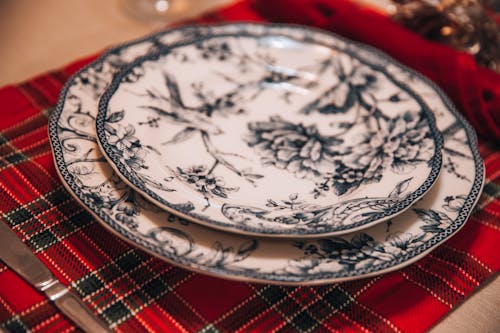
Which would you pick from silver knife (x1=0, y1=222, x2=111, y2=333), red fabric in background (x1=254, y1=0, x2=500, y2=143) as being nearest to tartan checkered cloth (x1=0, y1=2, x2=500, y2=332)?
silver knife (x1=0, y1=222, x2=111, y2=333)

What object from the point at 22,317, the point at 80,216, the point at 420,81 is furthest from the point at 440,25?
the point at 22,317

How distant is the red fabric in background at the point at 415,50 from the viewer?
77cm

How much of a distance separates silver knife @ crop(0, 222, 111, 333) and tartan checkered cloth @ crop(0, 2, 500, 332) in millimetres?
12

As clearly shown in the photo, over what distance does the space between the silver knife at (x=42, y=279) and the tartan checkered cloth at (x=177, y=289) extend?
1cm

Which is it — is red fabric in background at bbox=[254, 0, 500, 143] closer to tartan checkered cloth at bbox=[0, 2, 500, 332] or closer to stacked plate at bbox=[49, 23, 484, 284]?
stacked plate at bbox=[49, 23, 484, 284]

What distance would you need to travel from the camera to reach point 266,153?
0.66 metres

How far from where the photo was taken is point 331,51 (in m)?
0.80

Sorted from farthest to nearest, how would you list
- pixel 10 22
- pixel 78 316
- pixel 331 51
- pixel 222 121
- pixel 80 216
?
pixel 10 22 < pixel 331 51 < pixel 222 121 < pixel 80 216 < pixel 78 316

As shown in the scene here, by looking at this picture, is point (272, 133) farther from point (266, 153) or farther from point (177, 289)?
point (177, 289)

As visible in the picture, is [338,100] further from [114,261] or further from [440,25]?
[114,261]

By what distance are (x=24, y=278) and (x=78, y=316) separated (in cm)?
7

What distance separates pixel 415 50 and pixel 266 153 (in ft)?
1.08

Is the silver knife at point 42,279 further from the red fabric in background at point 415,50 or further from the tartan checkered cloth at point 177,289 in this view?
the red fabric in background at point 415,50

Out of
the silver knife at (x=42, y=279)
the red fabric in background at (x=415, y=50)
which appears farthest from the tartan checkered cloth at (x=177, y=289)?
the red fabric in background at (x=415, y=50)
